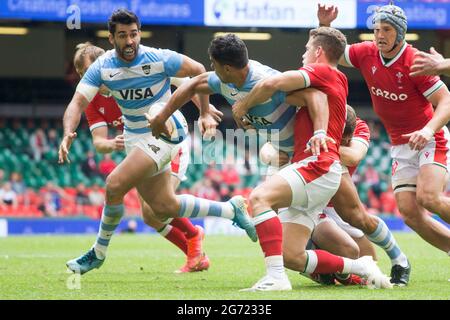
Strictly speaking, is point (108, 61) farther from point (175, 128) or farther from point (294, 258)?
point (294, 258)

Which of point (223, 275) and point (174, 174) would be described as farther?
point (174, 174)

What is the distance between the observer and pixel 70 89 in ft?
82.1

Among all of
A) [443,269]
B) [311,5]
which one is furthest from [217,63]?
[311,5]

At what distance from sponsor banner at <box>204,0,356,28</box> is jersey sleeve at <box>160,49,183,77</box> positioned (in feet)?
36.6

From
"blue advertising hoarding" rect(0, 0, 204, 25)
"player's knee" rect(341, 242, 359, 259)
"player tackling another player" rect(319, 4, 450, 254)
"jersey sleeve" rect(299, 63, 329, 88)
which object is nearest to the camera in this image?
"jersey sleeve" rect(299, 63, 329, 88)

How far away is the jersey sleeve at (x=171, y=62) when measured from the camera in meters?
8.09

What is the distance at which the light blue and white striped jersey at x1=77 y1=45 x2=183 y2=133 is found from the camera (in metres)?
8.03

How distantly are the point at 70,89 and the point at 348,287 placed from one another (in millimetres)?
18764

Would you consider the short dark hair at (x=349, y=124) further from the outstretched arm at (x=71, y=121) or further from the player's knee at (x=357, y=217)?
the outstretched arm at (x=71, y=121)

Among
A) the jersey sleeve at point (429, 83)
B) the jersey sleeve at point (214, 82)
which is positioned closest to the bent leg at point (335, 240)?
the jersey sleeve at point (429, 83)

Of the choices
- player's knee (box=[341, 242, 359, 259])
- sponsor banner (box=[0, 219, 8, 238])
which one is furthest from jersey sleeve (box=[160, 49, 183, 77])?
sponsor banner (box=[0, 219, 8, 238])

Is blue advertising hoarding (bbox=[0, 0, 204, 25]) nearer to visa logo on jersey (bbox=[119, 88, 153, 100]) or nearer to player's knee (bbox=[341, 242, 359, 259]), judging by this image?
visa logo on jersey (bbox=[119, 88, 153, 100])

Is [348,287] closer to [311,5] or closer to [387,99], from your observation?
[387,99]

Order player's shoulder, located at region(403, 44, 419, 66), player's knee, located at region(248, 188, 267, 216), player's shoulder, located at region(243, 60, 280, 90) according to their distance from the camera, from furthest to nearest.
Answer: player's shoulder, located at region(403, 44, 419, 66)
player's shoulder, located at region(243, 60, 280, 90)
player's knee, located at region(248, 188, 267, 216)
